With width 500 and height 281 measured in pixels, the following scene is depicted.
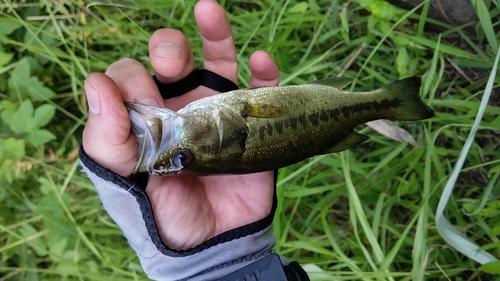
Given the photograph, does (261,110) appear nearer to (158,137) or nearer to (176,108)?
(158,137)

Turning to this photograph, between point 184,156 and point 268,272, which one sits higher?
point 184,156

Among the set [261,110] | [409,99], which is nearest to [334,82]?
[409,99]

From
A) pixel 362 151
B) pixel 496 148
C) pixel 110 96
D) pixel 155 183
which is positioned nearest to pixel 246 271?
pixel 155 183

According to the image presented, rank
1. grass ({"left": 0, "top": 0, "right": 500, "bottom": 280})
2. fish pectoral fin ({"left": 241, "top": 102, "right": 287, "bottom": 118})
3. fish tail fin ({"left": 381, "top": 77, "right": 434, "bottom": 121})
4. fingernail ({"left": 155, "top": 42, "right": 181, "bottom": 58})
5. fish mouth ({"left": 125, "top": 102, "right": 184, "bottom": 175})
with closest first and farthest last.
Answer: fish mouth ({"left": 125, "top": 102, "right": 184, "bottom": 175}) → fish pectoral fin ({"left": 241, "top": 102, "right": 287, "bottom": 118}) → fingernail ({"left": 155, "top": 42, "right": 181, "bottom": 58}) → fish tail fin ({"left": 381, "top": 77, "right": 434, "bottom": 121}) → grass ({"left": 0, "top": 0, "right": 500, "bottom": 280})

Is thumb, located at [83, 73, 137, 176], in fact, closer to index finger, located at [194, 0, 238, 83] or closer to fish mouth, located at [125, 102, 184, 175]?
fish mouth, located at [125, 102, 184, 175]

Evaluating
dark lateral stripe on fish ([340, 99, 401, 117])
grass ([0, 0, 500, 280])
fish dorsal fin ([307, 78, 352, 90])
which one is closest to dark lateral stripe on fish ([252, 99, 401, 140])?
dark lateral stripe on fish ([340, 99, 401, 117])

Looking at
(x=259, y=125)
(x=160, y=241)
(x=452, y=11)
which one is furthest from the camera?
(x=452, y=11)
